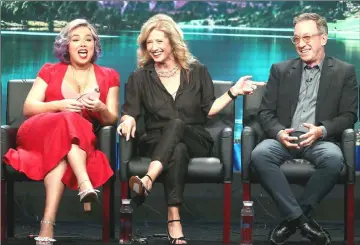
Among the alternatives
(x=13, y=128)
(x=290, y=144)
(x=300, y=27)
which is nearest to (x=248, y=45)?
(x=300, y=27)

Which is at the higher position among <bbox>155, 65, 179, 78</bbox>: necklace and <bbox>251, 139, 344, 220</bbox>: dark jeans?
<bbox>155, 65, 179, 78</bbox>: necklace

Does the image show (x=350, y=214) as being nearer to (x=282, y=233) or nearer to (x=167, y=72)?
(x=282, y=233)

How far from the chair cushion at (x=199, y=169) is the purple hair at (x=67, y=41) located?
86 cm

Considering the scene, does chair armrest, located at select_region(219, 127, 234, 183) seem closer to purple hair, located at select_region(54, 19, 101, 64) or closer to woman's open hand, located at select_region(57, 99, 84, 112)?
woman's open hand, located at select_region(57, 99, 84, 112)

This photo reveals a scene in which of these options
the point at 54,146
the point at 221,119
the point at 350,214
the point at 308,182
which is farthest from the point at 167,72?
the point at 350,214

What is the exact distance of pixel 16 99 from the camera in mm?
5609

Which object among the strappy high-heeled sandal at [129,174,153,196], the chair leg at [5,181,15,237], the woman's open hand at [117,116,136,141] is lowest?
the chair leg at [5,181,15,237]

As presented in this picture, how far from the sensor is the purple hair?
5.43 meters

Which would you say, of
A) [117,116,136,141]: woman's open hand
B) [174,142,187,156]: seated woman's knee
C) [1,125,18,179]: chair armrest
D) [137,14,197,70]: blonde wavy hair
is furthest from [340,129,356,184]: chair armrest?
[1,125,18,179]: chair armrest

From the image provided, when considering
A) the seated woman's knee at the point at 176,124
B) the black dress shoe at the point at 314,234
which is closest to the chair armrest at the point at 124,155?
the seated woman's knee at the point at 176,124

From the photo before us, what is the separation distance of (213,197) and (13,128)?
146cm

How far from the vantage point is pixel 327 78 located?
5.21 m

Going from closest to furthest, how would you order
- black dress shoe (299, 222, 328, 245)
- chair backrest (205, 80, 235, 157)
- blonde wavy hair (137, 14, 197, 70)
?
black dress shoe (299, 222, 328, 245) → blonde wavy hair (137, 14, 197, 70) → chair backrest (205, 80, 235, 157)

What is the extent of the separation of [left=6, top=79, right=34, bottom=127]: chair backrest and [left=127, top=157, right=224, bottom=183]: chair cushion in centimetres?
94
